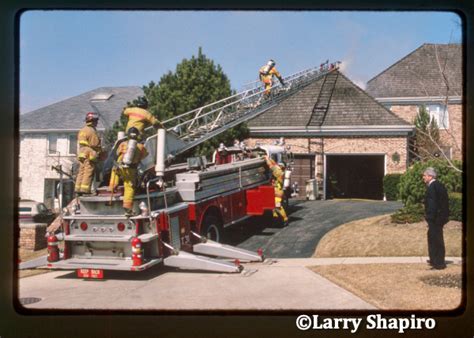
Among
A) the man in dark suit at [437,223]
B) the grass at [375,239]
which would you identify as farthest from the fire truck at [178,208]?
the man in dark suit at [437,223]

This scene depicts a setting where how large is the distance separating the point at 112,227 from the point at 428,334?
3.13 metres

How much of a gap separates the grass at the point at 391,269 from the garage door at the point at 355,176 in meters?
0.33

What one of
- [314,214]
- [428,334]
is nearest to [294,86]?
[314,214]

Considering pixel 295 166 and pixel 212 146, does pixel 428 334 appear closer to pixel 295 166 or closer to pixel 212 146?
pixel 295 166

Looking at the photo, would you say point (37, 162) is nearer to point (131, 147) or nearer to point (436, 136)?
point (131, 147)

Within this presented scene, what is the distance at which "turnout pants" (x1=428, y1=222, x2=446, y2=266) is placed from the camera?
14.2 ft

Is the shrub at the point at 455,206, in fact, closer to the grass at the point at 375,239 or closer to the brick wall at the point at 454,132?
the grass at the point at 375,239

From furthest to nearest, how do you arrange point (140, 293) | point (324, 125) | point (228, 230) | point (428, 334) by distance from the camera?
point (228, 230)
point (324, 125)
point (140, 293)
point (428, 334)

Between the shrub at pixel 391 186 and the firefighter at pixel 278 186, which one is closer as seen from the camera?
the shrub at pixel 391 186

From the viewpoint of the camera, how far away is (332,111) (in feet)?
18.2

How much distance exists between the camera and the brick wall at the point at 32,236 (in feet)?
13.8

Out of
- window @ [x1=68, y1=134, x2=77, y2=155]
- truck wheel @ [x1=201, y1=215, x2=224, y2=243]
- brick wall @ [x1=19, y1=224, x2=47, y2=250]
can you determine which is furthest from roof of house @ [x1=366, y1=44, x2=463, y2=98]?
brick wall @ [x1=19, y1=224, x2=47, y2=250]

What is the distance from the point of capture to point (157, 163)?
5.26m

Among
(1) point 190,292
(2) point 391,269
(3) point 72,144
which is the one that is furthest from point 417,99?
(3) point 72,144
